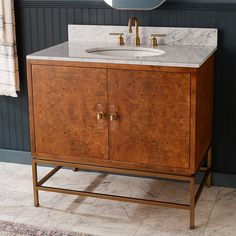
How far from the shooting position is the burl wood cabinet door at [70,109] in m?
2.90

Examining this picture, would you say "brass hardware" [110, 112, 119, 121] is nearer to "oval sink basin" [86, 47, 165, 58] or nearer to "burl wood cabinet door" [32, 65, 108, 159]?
"burl wood cabinet door" [32, 65, 108, 159]

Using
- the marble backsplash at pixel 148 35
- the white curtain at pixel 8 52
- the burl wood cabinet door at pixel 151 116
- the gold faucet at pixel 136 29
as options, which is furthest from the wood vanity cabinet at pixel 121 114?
the white curtain at pixel 8 52

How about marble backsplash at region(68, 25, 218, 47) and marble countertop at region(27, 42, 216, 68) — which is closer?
marble countertop at region(27, 42, 216, 68)

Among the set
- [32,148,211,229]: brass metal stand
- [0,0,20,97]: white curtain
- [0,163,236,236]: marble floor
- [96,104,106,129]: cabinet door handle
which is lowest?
[0,163,236,236]: marble floor

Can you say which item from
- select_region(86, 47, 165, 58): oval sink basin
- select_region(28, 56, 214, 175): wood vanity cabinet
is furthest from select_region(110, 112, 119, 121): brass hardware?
select_region(86, 47, 165, 58): oval sink basin

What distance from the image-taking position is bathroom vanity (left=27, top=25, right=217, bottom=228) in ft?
9.11

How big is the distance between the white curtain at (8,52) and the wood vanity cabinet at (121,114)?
1.97ft

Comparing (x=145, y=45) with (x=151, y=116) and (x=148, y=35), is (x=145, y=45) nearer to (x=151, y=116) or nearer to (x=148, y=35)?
(x=148, y=35)

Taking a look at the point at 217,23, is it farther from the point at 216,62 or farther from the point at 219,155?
the point at 219,155

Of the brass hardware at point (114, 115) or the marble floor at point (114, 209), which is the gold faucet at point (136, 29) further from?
the marble floor at point (114, 209)

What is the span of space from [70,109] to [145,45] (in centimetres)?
66

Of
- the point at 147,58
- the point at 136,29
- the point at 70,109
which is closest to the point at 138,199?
the point at 70,109

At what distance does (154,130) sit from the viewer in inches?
112

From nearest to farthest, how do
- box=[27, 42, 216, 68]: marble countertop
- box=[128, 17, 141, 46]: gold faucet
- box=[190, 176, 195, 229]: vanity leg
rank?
box=[27, 42, 216, 68]: marble countertop, box=[190, 176, 195, 229]: vanity leg, box=[128, 17, 141, 46]: gold faucet
